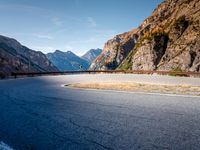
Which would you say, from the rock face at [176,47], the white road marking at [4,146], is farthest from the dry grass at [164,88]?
the rock face at [176,47]

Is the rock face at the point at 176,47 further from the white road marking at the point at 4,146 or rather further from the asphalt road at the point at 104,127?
the white road marking at the point at 4,146

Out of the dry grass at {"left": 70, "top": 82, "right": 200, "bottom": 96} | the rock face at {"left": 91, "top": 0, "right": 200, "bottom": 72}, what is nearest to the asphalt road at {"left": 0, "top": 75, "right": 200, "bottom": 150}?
the dry grass at {"left": 70, "top": 82, "right": 200, "bottom": 96}

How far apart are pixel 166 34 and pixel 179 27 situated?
915 centimetres

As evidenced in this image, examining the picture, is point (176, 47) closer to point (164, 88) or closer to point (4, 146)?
point (164, 88)

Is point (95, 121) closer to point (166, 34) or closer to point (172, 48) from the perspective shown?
point (172, 48)

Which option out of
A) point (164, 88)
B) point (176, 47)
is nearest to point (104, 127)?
point (164, 88)

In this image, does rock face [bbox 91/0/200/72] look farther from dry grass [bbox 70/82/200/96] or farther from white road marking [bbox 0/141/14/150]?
white road marking [bbox 0/141/14/150]

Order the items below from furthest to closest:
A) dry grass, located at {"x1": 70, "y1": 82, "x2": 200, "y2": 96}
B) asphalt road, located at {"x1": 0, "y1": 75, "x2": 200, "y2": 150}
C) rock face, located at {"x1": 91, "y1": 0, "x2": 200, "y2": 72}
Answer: rock face, located at {"x1": 91, "y1": 0, "x2": 200, "y2": 72}, dry grass, located at {"x1": 70, "y1": 82, "x2": 200, "y2": 96}, asphalt road, located at {"x1": 0, "y1": 75, "x2": 200, "y2": 150}

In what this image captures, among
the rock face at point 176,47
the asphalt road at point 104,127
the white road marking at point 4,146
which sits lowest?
the white road marking at point 4,146

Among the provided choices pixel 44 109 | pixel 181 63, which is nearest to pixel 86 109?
pixel 44 109

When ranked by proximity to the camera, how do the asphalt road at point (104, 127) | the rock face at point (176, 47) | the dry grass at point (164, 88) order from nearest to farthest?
the asphalt road at point (104, 127) < the dry grass at point (164, 88) < the rock face at point (176, 47)

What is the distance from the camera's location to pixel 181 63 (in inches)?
3369

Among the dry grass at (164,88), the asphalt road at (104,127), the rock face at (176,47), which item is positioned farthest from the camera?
the rock face at (176,47)

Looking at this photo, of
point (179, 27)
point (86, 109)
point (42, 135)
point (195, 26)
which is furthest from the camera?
point (179, 27)
